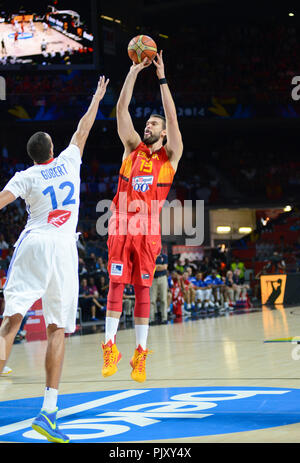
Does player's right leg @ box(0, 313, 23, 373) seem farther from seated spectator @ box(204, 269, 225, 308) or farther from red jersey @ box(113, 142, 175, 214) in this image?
seated spectator @ box(204, 269, 225, 308)

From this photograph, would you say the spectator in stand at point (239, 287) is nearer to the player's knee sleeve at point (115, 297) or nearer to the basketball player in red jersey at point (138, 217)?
the basketball player in red jersey at point (138, 217)

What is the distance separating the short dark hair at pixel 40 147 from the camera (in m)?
4.52

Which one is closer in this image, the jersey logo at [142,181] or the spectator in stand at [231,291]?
the jersey logo at [142,181]

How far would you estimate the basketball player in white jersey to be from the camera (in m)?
4.27

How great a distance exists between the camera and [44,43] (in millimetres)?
19844

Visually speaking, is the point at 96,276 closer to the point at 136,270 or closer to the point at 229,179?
the point at 136,270

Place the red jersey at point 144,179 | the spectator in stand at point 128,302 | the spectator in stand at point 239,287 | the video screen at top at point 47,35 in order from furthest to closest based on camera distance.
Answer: the spectator in stand at point 239,287, the video screen at top at point 47,35, the spectator in stand at point 128,302, the red jersey at point 144,179

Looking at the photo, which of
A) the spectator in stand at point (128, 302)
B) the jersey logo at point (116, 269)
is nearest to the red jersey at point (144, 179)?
the jersey logo at point (116, 269)

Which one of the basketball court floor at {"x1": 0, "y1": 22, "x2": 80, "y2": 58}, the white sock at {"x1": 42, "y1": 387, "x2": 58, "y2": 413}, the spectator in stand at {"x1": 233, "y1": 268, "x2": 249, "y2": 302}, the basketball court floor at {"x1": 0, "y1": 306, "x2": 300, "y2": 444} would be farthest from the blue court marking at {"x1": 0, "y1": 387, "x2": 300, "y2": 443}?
the basketball court floor at {"x1": 0, "y1": 22, "x2": 80, "y2": 58}

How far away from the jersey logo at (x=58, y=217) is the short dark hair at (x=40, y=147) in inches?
15.6

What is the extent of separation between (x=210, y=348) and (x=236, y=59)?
2163 cm

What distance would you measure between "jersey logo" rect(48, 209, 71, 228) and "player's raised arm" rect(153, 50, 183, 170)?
1.58 meters
